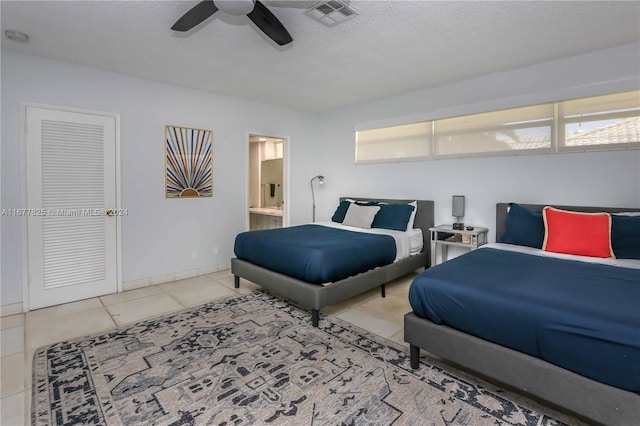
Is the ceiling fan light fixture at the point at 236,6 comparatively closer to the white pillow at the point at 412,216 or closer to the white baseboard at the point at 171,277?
the white pillow at the point at 412,216

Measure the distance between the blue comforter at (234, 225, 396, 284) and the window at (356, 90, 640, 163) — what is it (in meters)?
1.65

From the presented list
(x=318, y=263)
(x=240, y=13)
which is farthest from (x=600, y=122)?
(x=240, y=13)

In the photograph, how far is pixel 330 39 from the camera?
2861mm

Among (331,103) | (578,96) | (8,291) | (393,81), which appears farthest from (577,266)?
(8,291)

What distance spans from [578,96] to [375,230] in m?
2.63

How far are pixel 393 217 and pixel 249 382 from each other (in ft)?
9.58

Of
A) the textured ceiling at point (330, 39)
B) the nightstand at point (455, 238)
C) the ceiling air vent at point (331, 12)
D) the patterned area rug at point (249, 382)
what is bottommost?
the patterned area rug at point (249, 382)

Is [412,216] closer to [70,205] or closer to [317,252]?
[317,252]

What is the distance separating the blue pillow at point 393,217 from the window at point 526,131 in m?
0.82

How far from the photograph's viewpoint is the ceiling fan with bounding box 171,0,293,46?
6.48 ft

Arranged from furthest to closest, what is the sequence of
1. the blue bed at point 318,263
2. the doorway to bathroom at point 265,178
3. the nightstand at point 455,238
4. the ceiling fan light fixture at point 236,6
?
1. the doorway to bathroom at point 265,178
2. the nightstand at point 455,238
3. the blue bed at point 318,263
4. the ceiling fan light fixture at point 236,6

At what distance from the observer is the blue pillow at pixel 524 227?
308 cm

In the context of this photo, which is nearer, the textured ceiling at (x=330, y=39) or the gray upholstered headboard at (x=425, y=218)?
the textured ceiling at (x=330, y=39)

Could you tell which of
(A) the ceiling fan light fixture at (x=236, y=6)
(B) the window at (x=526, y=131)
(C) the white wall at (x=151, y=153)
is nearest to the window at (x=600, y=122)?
(B) the window at (x=526, y=131)
